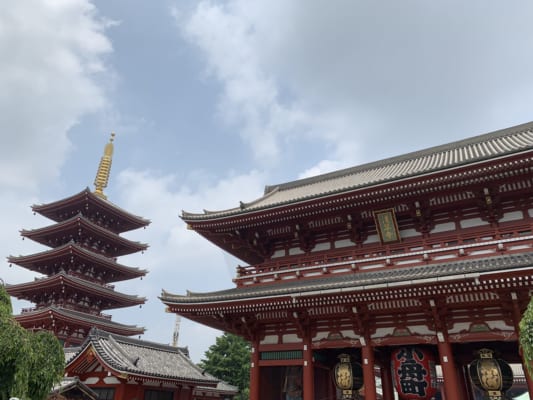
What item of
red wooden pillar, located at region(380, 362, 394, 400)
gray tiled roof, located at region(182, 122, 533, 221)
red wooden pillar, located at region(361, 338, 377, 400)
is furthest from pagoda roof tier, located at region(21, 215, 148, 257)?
red wooden pillar, located at region(361, 338, 377, 400)

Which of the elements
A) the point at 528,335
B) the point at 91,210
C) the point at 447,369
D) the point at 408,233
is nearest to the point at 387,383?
the point at 447,369

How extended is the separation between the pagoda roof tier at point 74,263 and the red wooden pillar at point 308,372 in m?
25.1

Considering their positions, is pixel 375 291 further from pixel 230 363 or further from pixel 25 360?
pixel 230 363

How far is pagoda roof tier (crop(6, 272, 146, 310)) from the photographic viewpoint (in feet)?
100

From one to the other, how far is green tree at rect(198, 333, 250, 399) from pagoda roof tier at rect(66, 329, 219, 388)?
39.3 feet

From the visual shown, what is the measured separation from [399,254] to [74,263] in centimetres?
2991

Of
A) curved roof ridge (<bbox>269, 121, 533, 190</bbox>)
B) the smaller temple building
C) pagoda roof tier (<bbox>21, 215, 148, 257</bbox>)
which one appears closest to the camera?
the smaller temple building

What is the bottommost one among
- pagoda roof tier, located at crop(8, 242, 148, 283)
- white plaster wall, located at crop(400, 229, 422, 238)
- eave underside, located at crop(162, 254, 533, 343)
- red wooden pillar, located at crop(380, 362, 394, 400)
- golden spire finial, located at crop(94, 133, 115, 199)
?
red wooden pillar, located at crop(380, 362, 394, 400)

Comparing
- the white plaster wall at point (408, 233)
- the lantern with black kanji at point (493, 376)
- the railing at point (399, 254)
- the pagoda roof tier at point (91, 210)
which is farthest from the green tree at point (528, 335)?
the pagoda roof tier at point (91, 210)

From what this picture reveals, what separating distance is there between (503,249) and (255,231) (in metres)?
9.58

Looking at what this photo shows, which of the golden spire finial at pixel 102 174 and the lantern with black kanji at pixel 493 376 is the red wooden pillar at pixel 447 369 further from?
the golden spire finial at pixel 102 174

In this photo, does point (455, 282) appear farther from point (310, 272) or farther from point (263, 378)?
point (263, 378)

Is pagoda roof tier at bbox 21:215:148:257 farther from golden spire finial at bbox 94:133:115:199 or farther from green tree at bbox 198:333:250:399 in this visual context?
green tree at bbox 198:333:250:399

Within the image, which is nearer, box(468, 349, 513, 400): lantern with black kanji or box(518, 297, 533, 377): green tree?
box(518, 297, 533, 377): green tree
